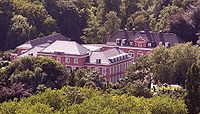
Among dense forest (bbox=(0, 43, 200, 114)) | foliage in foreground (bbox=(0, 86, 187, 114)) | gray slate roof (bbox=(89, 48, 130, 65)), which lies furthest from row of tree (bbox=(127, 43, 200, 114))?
foliage in foreground (bbox=(0, 86, 187, 114))

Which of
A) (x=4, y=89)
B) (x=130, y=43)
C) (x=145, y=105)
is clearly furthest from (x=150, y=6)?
(x=145, y=105)

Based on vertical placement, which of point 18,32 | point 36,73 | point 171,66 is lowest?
point 36,73

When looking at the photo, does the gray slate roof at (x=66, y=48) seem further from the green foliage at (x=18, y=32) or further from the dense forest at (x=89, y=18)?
the dense forest at (x=89, y=18)

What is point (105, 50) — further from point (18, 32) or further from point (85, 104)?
point (85, 104)

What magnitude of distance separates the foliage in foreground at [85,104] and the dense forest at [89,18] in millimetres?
36747

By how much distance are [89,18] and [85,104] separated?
177 feet

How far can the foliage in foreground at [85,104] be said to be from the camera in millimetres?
38250

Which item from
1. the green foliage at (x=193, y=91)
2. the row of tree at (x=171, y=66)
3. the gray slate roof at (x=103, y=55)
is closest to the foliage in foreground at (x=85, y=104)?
the green foliage at (x=193, y=91)

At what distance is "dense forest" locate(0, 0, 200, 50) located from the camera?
78938 millimetres

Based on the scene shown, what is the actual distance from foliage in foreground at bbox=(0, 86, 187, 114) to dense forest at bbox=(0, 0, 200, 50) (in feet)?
121

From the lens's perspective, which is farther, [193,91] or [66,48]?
[66,48]

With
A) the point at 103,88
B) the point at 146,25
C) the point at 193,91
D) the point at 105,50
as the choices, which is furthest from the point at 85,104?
the point at 146,25

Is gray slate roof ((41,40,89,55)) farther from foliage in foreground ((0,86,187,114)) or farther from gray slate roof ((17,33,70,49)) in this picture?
foliage in foreground ((0,86,187,114))

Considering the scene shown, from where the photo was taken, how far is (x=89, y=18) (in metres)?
92.6
